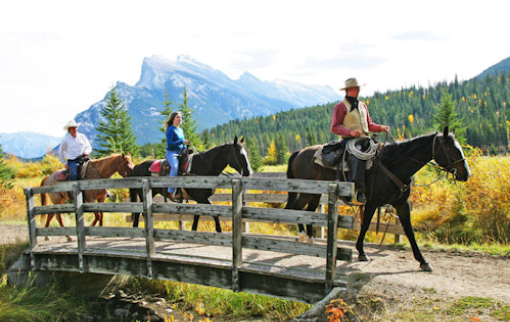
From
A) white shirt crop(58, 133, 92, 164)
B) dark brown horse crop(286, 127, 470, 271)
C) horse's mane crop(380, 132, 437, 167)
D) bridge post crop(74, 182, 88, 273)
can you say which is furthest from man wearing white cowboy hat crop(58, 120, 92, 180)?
horse's mane crop(380, 132, 437, 167)

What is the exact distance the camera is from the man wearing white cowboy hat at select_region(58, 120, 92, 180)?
10.3m

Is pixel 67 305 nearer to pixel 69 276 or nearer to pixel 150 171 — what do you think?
pixel 69 276

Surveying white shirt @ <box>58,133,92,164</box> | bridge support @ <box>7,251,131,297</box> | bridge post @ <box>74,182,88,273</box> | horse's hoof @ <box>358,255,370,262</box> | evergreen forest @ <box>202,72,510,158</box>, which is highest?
evergreen forest @ <box>202,72,510,158</box>

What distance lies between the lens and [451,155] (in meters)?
6.59

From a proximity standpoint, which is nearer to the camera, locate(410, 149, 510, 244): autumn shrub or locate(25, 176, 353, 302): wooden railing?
locate(25, 176, 353, 302): wooden railing

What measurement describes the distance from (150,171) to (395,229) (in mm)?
6327

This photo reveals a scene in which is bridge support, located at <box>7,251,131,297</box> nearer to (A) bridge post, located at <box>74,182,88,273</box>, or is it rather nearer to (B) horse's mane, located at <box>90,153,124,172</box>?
(A) bridge post, located at <box>74,182,88,273</box>

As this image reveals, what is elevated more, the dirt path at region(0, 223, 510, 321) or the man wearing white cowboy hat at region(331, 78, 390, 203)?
the man wearing white cowboy hat at region(331, 78, 390, 203)

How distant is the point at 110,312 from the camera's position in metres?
8.75

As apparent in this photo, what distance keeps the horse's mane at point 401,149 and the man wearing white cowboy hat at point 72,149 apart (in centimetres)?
A: 775

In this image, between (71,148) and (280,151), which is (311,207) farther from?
(280,151)

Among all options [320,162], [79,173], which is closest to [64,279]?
[79,173]

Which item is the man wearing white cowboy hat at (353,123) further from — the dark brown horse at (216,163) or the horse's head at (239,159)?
the dark brown horse at (216,163)

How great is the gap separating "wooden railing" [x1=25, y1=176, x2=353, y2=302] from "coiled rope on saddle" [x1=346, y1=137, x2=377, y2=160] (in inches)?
50.5
